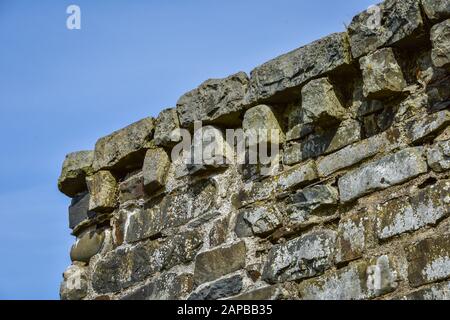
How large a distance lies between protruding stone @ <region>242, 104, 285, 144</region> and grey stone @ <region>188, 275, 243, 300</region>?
74 centimetres

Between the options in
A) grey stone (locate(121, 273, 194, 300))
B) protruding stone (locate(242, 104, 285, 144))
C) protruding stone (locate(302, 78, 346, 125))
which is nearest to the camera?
protruding stone (locate(302, 78, 346, 125))

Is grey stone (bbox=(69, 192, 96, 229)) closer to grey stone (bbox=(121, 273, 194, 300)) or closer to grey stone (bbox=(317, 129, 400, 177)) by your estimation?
grey stone (bbox=(121, 273, 194, 300))

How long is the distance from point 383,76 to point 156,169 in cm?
162

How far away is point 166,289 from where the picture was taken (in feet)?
18.4

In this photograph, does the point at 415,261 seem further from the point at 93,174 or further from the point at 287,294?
the point at 93,174

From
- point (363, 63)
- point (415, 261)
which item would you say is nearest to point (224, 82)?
point (363, 63)

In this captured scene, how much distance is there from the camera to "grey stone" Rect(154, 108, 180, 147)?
5.85 m

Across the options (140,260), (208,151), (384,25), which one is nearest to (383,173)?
(384,25)

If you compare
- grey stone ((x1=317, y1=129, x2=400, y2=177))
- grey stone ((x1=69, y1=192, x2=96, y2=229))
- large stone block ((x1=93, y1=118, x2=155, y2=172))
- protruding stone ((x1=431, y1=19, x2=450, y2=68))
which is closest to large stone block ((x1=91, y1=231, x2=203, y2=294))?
grey stone ((x1=69, y1=192, x2=96, y2=229))

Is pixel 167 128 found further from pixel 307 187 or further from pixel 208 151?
pixel 307 187

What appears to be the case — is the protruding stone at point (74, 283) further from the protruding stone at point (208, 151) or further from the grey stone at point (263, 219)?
the grey stone at point (263, 219)

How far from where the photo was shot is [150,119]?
6.05 meters

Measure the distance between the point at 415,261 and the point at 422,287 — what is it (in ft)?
0.42
